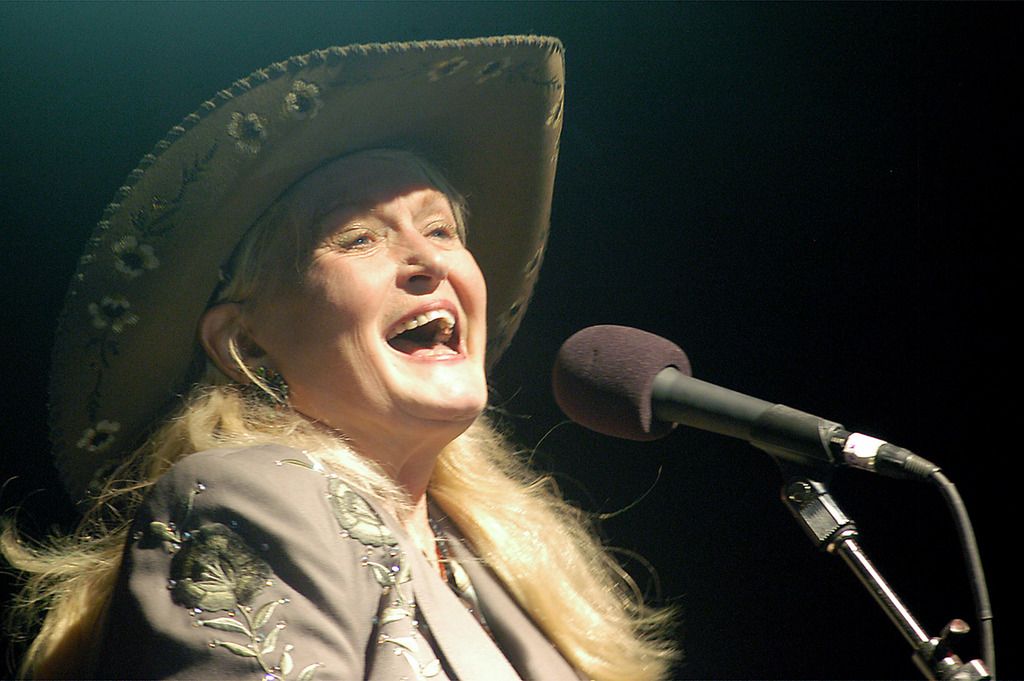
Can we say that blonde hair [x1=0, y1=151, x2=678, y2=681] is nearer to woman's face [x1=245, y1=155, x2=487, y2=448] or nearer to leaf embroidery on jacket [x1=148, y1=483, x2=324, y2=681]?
woman's face [x1=245, y1=155, x2=487, y2=448]

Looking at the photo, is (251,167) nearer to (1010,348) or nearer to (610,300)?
(610,300)

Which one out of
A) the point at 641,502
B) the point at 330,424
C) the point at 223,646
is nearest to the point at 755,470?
the point at 641,502

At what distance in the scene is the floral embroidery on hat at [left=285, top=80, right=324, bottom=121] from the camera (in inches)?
54.9

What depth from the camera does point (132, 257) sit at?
4.66ft

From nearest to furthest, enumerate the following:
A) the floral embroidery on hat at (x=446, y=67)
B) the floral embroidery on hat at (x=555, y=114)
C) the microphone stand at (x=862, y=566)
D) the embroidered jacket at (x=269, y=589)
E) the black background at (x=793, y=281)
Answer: the microphone stand at (x=862, y=566)
the embroidered jacket at (x=269, y=589)
the floral embroidery on hat at (x=446, y=67)
the floral embroidery on hat at (x=555, y=114)
the black background at (x=793, y=281)

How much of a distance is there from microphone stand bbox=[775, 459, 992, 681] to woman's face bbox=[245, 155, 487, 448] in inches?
19.7

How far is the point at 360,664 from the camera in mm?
1126

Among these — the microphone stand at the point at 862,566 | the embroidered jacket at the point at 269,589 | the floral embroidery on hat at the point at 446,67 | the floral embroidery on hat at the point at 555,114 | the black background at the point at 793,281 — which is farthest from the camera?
the black background at the point at 793,281

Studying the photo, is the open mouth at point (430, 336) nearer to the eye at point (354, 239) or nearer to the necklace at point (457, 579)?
the eye at point (354, 239)

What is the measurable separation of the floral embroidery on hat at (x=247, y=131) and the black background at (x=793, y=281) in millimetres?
521

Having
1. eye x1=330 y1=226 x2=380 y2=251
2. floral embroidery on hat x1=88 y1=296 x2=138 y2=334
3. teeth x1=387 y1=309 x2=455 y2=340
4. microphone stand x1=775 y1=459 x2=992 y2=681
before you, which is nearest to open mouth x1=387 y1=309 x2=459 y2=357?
teeth x1=387 y1=309 x2=455 y2=340

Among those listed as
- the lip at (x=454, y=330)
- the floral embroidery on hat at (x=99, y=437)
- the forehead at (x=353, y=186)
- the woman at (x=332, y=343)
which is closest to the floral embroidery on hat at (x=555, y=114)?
the woman at (x=332, y=343)

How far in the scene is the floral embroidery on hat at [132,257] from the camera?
1.41 m

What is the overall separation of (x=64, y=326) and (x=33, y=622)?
0.37 metres
